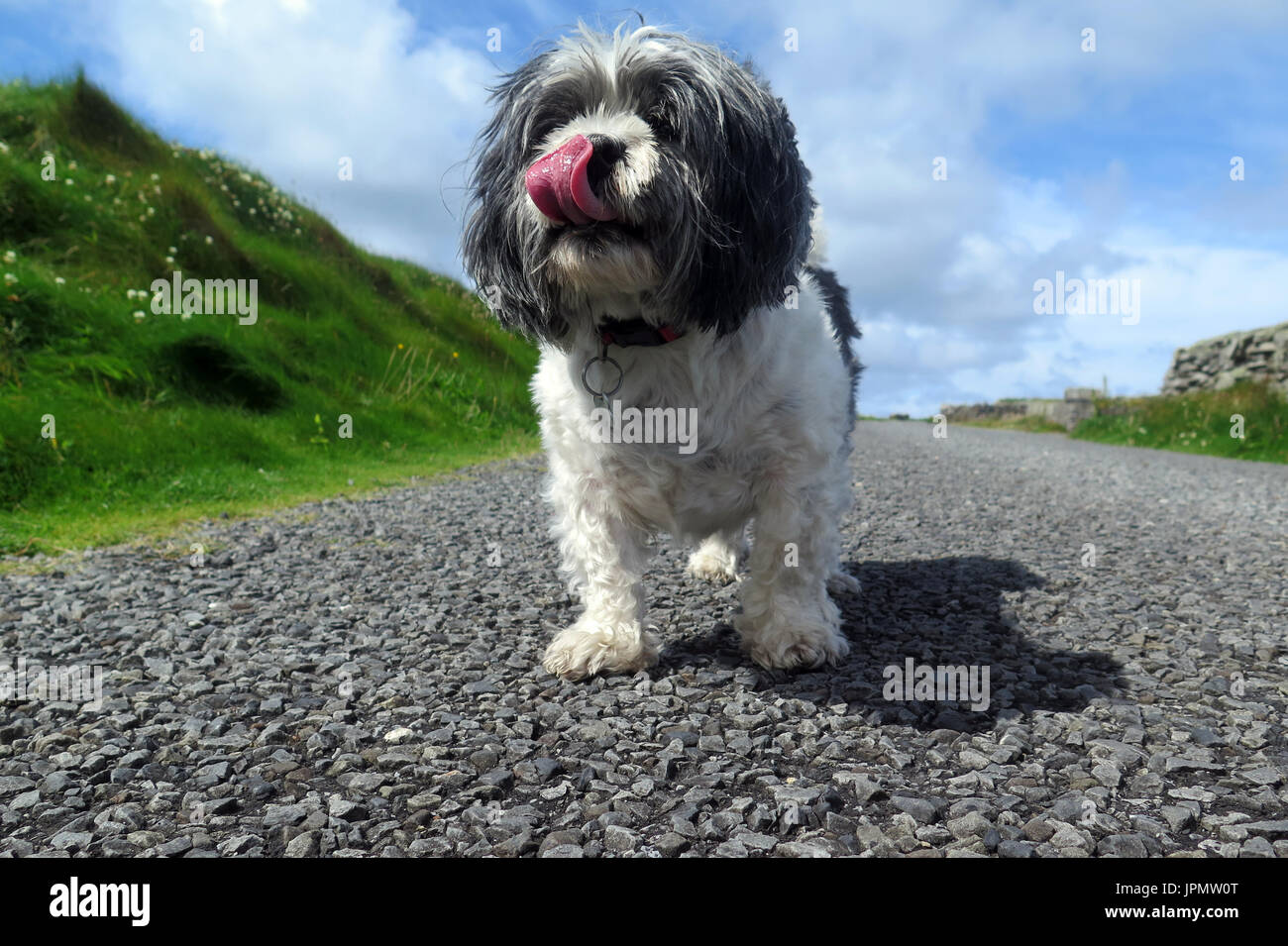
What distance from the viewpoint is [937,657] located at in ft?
12.0

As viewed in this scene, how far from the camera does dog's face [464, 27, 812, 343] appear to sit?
9.41 feet

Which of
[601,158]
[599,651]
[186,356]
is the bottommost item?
[599,651]

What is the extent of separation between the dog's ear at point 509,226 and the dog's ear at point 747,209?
59cm

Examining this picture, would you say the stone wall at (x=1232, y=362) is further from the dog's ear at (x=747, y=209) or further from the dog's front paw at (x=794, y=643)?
the dog's ear at (x=747, y=209)

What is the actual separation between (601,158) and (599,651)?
1846 millimetres

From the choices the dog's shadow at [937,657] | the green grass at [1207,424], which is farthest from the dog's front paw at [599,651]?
the green grass at [1207,424]

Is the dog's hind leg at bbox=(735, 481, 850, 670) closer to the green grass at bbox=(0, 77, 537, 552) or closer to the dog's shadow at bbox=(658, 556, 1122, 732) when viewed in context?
the dog's shadow at bbox=(658, 556, 1122, 732)

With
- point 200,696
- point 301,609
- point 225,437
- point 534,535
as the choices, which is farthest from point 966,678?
point 225,437

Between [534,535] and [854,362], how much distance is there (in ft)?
8.88

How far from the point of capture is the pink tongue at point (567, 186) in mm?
2762

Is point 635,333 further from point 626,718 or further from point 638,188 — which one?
point 626,718

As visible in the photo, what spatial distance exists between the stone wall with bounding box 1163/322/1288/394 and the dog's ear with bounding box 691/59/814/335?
1766 cm

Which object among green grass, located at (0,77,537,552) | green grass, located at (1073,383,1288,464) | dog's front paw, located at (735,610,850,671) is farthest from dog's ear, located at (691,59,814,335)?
green grass, located at (1073,383,1288,464)

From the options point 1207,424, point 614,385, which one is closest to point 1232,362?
point 1207,424
